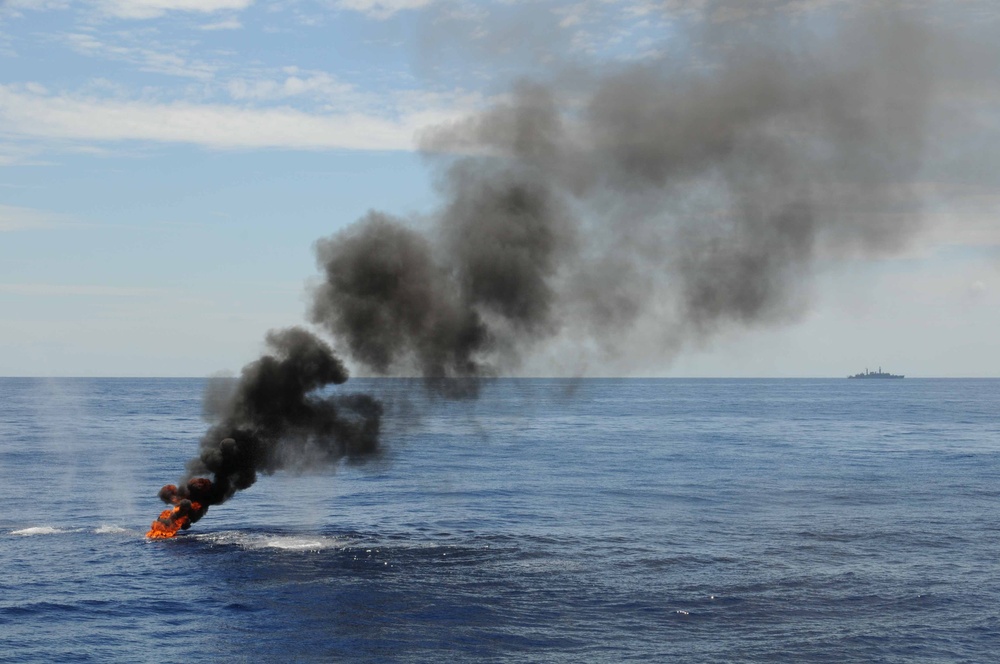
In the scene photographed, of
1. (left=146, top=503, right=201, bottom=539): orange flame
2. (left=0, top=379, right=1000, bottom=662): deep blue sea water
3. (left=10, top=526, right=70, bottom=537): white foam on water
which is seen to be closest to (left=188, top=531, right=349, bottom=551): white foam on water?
(left=0, top=379, right=1000, bottom=662): deep blue sea water

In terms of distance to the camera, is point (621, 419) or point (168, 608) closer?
point (168, 608)

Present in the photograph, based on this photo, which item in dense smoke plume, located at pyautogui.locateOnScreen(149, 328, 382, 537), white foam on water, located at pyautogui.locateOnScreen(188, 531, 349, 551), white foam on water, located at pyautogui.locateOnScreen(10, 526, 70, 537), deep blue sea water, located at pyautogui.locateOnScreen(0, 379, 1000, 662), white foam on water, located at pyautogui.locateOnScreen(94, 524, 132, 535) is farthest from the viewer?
white foam on water, located at pyautogui.locateOnScreen(94, 524, 132, 535)

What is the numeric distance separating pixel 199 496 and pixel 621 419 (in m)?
134

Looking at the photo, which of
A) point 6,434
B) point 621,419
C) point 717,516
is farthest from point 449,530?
point 621,419

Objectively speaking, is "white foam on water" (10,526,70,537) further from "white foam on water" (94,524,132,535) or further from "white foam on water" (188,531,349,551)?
"white foam on water" (188,531,349,551)

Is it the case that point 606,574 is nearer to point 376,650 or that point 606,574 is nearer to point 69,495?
point 376,650

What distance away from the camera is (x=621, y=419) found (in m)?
187

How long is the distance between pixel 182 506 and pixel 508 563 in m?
23.0

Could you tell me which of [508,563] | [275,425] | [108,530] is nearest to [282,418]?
[275,425]

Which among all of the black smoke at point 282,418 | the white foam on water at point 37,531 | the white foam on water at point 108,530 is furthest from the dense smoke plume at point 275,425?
the white foam on water at point 37,531

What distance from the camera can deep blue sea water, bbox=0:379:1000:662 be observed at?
40156mm

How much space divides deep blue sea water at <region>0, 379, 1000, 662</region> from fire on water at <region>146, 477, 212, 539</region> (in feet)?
6.03

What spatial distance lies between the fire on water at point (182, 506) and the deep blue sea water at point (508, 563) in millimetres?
1839

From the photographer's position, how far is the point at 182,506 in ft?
201
